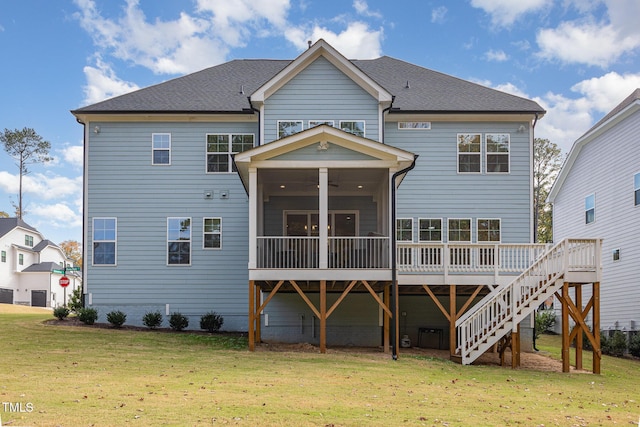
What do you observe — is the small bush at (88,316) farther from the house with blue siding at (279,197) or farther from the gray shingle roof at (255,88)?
the gray shingle roof at (255,88)

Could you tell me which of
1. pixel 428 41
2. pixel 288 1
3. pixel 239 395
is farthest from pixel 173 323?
pixel 428 41

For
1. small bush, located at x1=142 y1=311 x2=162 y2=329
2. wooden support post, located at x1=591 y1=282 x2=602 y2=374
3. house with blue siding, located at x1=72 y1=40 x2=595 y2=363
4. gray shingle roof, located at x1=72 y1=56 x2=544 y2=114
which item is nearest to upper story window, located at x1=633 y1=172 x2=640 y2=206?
house with blue siding, located at x1=72 y1=40 x2=595 y2=363

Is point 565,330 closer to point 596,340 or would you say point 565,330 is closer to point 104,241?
point 596,340

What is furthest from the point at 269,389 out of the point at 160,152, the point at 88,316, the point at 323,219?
the point at 160,152

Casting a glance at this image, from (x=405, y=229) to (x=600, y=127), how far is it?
884 cm

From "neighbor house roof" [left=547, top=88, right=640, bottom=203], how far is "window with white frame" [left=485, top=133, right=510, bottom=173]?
167 inches

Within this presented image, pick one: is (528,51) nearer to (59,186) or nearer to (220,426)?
(220,426)

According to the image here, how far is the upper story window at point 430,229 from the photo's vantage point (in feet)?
63.6

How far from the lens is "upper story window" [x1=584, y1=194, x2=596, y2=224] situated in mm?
23531

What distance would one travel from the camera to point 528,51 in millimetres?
28500

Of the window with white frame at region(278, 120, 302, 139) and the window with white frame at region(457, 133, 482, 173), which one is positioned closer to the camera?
the window with white frame at region(278, 120, 302, 139)

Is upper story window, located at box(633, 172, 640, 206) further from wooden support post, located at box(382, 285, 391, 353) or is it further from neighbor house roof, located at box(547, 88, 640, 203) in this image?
wooden support post, located at box(382, 285, 391, 353)

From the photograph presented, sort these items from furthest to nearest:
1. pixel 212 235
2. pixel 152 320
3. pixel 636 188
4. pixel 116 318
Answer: pixel 636 188, pixel 212 235, pixel 152 320, pixel 116 318

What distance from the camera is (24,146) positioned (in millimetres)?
50188
